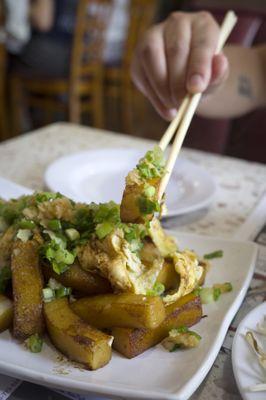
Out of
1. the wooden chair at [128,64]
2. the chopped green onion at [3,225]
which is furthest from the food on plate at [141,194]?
the wooden chair at [128,64]

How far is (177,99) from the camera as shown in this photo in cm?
122

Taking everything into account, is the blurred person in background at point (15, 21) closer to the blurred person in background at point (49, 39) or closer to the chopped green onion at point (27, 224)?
the blurred person in background at point (49, 39)

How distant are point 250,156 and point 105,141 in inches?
28.7

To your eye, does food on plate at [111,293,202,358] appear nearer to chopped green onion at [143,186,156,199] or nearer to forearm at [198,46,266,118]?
chopped green onion at [143,186,156,199]

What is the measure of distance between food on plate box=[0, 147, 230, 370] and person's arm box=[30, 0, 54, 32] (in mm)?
3085

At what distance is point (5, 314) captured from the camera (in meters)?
0.63

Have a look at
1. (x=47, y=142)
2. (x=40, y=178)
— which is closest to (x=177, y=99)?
(x=40, y=178)

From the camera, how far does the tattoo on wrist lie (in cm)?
170

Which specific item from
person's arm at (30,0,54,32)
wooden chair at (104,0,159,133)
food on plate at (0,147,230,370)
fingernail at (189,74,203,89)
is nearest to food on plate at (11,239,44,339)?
food on plate at (0,147,230,370)

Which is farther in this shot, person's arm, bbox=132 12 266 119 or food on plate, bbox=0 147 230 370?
person's arm, bbox=132 12 266 119

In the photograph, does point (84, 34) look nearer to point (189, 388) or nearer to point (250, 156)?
point (250, 156)

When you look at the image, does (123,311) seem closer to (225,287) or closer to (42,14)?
(225,287)

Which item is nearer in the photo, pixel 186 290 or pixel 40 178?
pixel 186 290

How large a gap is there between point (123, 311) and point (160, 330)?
66 mm
